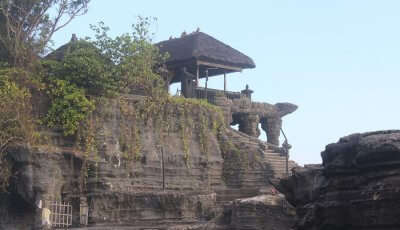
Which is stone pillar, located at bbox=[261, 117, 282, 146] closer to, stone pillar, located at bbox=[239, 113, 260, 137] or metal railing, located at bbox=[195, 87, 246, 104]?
stone pillar, located at bbox=[239, 113, 260, 137]

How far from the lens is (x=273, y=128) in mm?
32219

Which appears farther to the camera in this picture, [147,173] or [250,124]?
[250,124]

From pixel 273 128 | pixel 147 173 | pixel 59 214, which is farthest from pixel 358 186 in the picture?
pixel 273 128

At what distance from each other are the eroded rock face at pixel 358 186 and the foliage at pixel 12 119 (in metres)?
11.5

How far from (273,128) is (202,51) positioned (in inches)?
228

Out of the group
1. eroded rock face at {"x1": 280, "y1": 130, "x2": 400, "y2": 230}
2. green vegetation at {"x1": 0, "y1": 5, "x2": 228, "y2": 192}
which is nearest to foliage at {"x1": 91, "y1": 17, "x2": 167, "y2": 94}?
green vegetation at {"x1": 0, "y1": 5, "x2": 228, "y2": 192}

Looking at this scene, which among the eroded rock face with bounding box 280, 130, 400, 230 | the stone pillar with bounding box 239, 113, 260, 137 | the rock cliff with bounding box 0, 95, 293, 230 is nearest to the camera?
the eroded rock face with bounding box 280, 130, 400, 230

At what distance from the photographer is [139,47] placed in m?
26.0

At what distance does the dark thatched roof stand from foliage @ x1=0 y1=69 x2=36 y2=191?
27.9 feet

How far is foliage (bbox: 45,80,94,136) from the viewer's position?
2305cm

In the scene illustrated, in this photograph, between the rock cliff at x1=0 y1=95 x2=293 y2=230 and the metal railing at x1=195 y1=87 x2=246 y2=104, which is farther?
the metal railing at x1=195 y1=87 x2=246 y2=104

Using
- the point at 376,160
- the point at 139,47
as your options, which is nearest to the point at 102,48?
the point at 139,47

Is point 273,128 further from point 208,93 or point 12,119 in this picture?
point 12,119

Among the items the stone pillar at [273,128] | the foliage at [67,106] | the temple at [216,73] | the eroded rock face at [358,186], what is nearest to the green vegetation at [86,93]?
the foliage at [67,106]
